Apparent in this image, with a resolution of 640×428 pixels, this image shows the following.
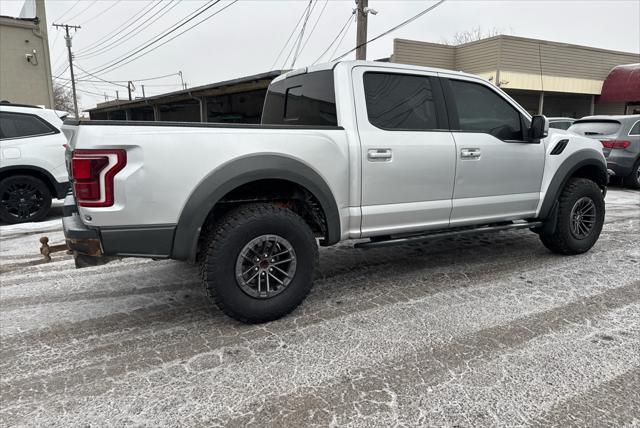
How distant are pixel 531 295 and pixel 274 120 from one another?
2.97 metres

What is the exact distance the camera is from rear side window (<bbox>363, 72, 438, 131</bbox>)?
370 cm

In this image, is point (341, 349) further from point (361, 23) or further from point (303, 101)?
point (361, 23)

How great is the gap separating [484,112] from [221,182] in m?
2.65

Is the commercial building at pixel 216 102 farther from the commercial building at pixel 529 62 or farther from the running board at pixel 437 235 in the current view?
the running board at pixel 437 235

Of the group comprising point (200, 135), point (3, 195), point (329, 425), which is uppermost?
point (200, 135)

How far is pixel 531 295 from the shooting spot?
3.88 meters

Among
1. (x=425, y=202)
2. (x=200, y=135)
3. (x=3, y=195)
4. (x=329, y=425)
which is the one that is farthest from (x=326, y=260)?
(x=3, y=195)

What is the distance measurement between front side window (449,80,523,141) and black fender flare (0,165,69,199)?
5996 millimetres

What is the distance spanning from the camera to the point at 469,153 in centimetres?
405

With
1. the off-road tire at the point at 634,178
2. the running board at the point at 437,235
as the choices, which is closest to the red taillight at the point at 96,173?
the running board at the point at 437,235

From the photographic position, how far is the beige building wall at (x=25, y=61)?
15.9 metres

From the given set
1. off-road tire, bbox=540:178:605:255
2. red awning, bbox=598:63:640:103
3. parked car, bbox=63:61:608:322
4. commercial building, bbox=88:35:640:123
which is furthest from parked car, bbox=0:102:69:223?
red awning, bbox=598:63:640:103

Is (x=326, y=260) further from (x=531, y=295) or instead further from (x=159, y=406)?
(x=159, y=406)

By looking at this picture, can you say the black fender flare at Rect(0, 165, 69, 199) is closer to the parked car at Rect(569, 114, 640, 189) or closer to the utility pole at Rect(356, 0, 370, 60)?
the utility pole at Rect(356, 0, 370, 60)
